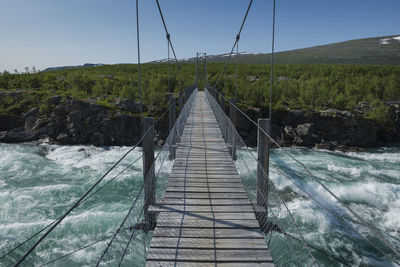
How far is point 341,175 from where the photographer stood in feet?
39.1

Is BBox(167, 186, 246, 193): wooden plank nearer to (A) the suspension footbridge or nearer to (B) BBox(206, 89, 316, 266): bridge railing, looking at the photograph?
(A) the suspension footbridge

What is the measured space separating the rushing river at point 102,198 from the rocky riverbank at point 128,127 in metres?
2.18

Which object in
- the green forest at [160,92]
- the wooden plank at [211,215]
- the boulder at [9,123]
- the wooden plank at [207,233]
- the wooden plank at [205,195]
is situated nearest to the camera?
the wooden plank at [207,233]

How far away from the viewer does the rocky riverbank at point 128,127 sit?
57.0 feet

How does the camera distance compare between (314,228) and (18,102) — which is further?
(18,102)

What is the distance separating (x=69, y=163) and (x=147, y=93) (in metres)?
15.3

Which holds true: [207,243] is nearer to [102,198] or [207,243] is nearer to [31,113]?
[102,198]

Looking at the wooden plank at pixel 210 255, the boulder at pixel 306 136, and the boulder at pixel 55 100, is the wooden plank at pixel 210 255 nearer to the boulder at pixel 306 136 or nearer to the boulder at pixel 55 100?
the boulder at pixel 306 136

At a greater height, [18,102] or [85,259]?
[18,102]

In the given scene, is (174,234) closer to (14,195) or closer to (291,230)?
(291,230)

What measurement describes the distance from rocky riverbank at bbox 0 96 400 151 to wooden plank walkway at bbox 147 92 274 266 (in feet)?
46.7

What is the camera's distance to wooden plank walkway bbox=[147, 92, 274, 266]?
1883 mm

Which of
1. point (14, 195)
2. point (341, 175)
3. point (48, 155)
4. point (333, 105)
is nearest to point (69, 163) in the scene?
point (48, 155)

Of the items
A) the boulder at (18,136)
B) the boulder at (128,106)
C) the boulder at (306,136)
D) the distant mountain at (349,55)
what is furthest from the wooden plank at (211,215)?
the distant mountain at (349,55)
